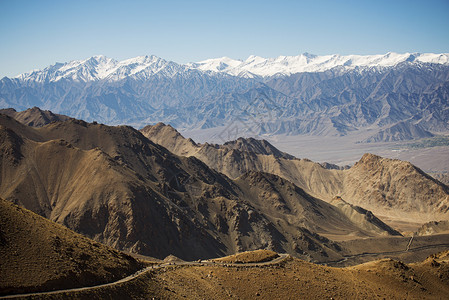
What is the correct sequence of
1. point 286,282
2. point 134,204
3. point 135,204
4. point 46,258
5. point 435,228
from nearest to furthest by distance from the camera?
1. point 46,258
2. point 286,282
3. point 134,204
4. point 135,204
5. point 435,228

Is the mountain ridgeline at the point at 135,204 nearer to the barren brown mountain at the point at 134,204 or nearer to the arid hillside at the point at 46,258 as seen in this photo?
the barren brown mountain at the point at 134,204

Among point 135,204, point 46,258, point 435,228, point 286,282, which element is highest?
point 46,258

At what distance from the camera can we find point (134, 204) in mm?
112438

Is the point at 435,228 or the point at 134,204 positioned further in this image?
the point at 435,228

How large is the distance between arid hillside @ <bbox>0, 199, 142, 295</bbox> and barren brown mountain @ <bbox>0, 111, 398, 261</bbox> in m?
59.5

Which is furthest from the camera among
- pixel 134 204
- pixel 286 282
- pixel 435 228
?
pixel 435 228

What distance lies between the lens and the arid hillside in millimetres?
39125

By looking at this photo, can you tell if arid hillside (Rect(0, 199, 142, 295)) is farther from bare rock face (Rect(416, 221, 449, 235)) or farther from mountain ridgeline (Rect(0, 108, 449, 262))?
bare rock face (Rect(416, 221, 449, 235))

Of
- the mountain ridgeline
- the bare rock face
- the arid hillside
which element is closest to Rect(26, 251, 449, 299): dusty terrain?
the arid hillside

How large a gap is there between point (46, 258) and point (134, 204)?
232 feet

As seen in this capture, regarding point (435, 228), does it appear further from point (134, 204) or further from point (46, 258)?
point (46, 258)

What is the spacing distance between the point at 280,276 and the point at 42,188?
86044mm

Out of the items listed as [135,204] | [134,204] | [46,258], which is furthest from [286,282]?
[135,204]

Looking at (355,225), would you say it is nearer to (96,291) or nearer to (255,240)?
(255,240)
